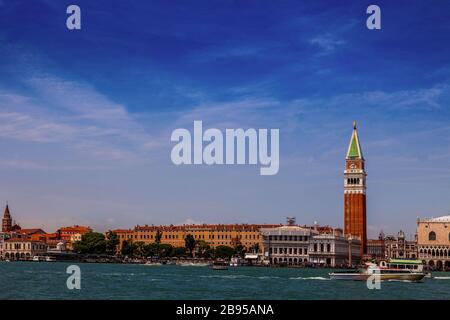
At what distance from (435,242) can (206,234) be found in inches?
1425

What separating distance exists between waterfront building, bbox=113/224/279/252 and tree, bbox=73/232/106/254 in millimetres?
6974

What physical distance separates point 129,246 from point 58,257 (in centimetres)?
971

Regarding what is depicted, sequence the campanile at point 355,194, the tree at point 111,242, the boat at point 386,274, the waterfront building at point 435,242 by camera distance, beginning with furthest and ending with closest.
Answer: the tree at point 111,242 → the campanile at point 355,194 → the waterfront building at point 435,242 → the boat at point 386,274

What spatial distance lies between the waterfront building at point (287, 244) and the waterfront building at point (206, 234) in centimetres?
816

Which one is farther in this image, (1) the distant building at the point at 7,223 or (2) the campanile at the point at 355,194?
(1) the distant building at the point at 7,223

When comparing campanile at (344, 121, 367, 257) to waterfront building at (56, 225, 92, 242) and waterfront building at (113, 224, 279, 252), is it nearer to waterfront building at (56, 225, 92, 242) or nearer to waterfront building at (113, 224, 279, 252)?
waterfront building at (113, 224, 279, 252)

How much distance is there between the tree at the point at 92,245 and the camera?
10612 centimetres

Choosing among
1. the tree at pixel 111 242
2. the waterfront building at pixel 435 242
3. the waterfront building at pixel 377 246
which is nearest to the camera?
the waterfront building at pixel 435 242

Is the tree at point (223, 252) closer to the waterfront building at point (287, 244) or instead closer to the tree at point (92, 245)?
the waterfront building at point (287, 244)

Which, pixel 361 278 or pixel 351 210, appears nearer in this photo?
pixel 361 278

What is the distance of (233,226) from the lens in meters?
110

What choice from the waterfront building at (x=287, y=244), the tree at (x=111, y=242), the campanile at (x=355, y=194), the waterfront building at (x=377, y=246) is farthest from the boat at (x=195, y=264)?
the waterfront building at (x=377, y=246)
